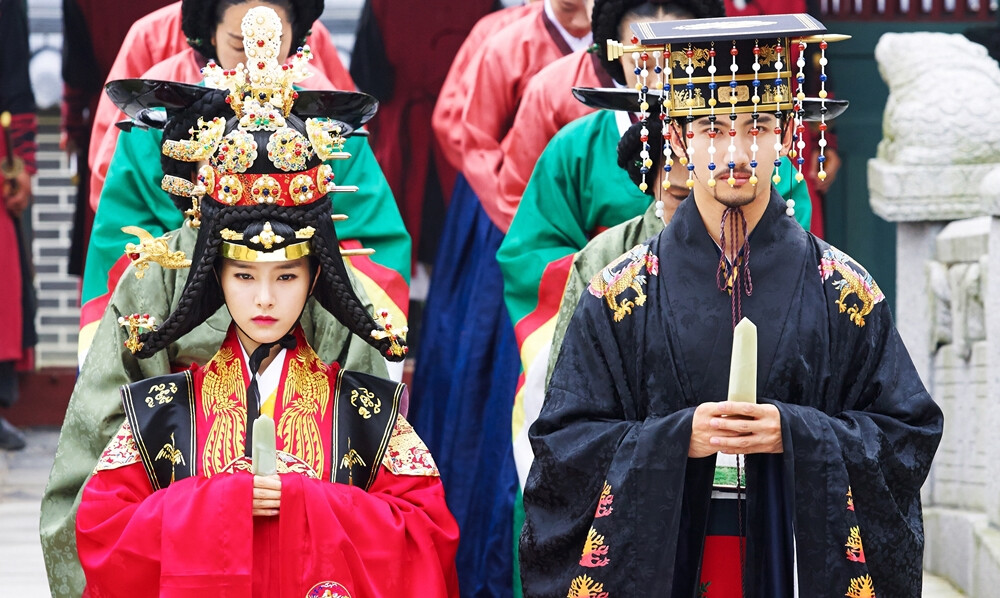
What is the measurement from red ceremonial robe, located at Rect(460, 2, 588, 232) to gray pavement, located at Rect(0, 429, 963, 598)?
77.6 inches

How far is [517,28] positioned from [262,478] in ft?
10.2

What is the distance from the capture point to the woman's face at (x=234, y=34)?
195 inches

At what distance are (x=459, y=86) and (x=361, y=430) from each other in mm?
2831

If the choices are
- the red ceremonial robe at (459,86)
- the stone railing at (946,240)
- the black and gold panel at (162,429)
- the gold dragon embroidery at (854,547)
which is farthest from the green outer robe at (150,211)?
the stone railing at (946,240)

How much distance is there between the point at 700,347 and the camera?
346 cm

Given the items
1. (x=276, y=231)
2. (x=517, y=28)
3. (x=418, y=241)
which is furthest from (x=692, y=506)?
(x=418, y=241)

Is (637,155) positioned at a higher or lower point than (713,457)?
higher

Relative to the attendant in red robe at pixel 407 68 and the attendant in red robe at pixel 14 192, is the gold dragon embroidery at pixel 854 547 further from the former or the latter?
the attendant in red robe at pixel 14 192

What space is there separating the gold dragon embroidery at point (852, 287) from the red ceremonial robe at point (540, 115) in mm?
2069

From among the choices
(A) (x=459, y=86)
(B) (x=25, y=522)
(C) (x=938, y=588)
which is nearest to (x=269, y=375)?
(A) (x=459, y=86)

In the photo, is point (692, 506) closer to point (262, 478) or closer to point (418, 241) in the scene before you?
point (262, 478)

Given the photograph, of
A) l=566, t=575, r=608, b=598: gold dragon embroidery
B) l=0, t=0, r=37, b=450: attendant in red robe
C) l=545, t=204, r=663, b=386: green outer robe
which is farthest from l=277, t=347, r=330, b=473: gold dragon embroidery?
l=0, t=0, r=37, b=450: attendant in red robe

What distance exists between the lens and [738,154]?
344cm

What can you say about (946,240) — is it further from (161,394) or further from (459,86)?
(161,394)
